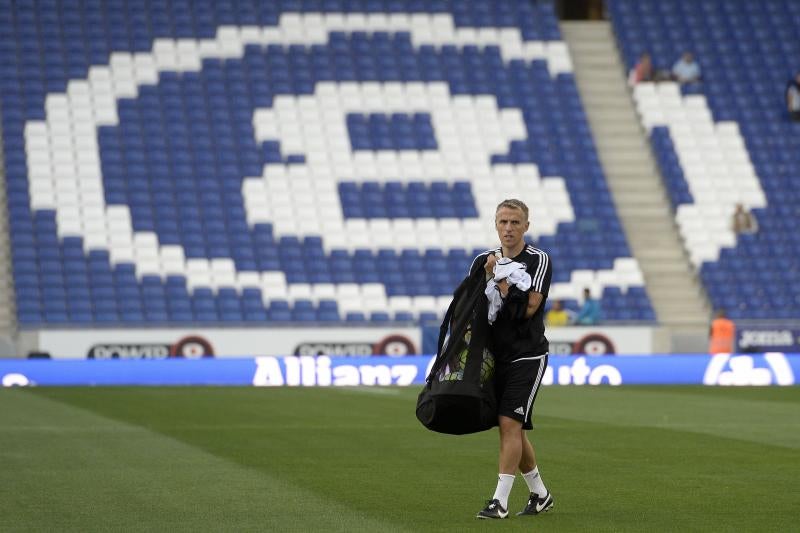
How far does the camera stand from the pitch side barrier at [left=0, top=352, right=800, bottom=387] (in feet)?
83.1

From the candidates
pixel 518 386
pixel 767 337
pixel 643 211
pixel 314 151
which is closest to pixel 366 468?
pixel 518 386

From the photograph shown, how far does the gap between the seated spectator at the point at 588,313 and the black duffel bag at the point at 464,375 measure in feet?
72.8

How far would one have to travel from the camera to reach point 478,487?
32.6ft

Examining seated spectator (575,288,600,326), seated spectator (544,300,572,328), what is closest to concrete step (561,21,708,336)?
seated spectator (575,288,600,326)

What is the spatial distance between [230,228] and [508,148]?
22.7ft

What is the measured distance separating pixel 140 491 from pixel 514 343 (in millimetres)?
2804

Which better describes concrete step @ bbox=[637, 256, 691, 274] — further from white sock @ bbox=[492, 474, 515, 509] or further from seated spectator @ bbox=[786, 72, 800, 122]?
white sock @ bbox=[492, 474, 515, 509]

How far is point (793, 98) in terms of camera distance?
3656 cm

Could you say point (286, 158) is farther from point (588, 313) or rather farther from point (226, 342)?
point (588, 313)

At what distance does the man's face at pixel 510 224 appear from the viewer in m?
8.09

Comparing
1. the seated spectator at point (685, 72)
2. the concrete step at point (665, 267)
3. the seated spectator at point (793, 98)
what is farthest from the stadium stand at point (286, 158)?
the seated spectator at point (793, 98)

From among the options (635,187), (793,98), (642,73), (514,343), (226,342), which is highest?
(642,73)

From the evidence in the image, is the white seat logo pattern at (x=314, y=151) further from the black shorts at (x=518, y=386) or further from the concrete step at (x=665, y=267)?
the black shorts at (x=518, y=386)

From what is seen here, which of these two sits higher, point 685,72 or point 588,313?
point 685,72
